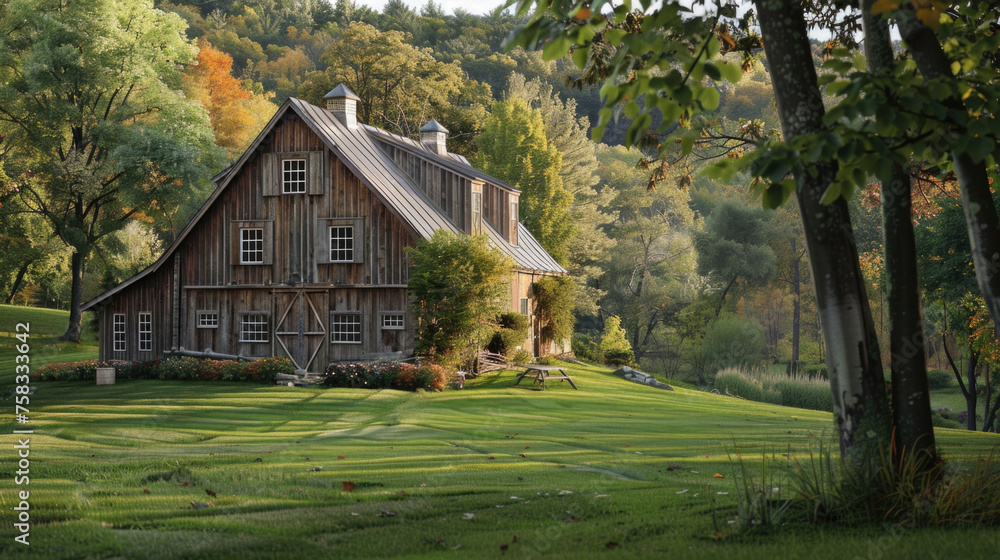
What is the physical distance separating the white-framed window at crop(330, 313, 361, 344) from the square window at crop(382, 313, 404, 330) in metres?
0.98

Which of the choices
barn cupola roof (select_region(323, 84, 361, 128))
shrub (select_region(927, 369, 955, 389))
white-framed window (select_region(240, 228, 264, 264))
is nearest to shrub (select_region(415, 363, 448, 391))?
white-framed window (select_region(240, 228, 264, 264))

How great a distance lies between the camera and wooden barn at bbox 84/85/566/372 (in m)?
25.6

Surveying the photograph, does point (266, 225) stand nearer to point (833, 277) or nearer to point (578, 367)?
point (578, 367)

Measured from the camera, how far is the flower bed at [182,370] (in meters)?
24.0

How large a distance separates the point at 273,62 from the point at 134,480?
74443 mm

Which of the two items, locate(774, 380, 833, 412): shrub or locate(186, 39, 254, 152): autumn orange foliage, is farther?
locate(186, 39, 254, 152): autumn orange foliage

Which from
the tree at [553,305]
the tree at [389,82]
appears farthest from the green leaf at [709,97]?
the tree at [389,82]

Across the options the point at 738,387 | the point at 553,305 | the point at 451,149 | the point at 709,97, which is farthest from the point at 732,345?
the point at 709,97

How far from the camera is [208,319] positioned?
27.5m

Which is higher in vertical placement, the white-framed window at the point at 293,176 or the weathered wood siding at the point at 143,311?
the white-framed window at the point at 293,176

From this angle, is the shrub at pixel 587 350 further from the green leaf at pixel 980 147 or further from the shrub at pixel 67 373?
the green leaf at pixel 980 147

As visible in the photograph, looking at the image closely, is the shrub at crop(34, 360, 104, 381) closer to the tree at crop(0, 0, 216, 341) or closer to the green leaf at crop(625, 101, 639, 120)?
the tree at crop(0, 0, 216, 341)

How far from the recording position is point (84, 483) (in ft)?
26.5

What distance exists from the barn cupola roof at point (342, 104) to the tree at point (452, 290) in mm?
8083
